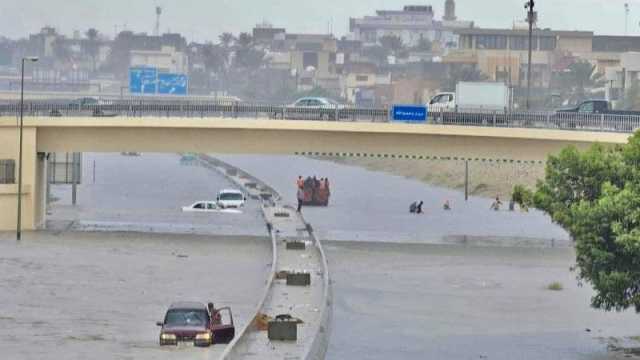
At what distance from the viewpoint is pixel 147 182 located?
491 feet

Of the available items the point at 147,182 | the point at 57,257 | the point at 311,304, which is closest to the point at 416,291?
the point at 311,304

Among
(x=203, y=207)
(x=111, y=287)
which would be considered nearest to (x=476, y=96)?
(x=203, y=207)

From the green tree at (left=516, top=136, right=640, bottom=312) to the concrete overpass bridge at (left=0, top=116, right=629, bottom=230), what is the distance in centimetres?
3082

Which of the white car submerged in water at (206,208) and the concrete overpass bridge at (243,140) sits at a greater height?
the concrete overpass bridge at (243,140)

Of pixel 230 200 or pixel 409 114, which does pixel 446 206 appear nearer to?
pixel 230 200

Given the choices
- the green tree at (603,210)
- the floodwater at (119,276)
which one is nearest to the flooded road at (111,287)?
the floodwater at (119,276)

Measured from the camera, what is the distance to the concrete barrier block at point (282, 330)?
43406 millimetres

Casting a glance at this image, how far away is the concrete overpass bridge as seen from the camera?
3174 inches

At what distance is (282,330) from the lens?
43.5 meters

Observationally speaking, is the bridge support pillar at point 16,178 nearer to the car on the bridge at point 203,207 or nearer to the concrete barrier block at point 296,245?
the concrete barrier block at point 296,245

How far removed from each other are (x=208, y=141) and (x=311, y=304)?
3112cm

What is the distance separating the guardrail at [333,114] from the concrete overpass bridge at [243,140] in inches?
29.7

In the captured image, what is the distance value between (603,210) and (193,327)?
10224 millimetres

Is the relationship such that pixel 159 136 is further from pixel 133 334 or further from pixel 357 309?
pixel 133 334
